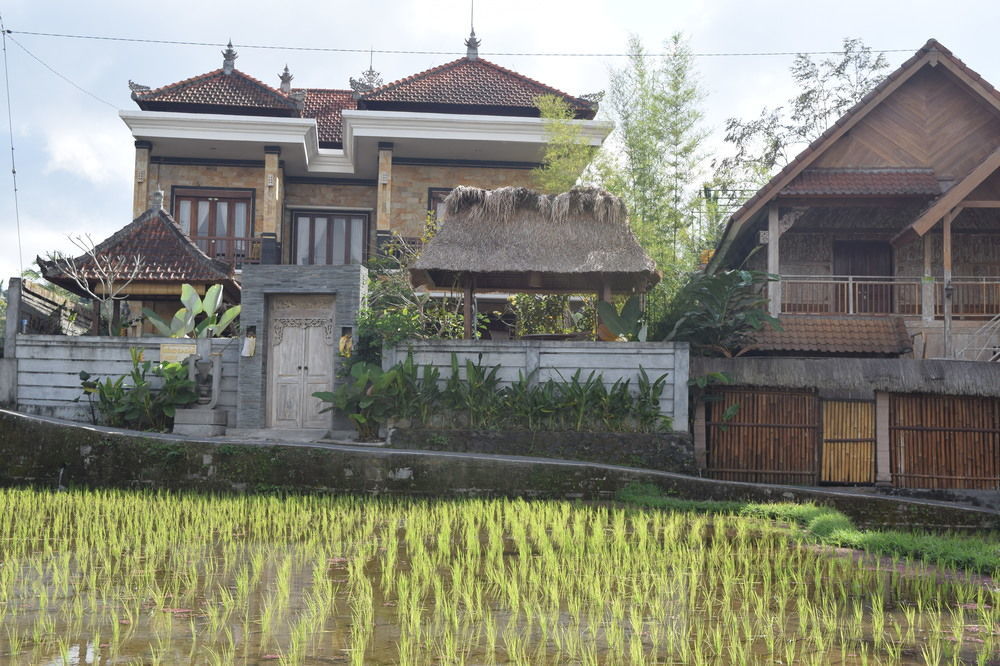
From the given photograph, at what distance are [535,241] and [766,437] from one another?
4.24 meters

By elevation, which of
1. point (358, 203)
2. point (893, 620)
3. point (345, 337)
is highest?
point (358, 203)

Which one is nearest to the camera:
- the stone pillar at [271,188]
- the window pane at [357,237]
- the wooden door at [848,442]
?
the wooden door at [848,442]

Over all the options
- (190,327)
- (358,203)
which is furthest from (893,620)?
(358,203)

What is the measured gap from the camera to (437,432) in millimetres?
12289

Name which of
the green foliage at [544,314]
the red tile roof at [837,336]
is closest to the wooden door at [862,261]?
the red tile roof at [837,336]

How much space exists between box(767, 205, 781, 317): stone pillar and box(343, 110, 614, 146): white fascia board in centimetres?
634

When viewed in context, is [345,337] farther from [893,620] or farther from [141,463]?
[893,620]

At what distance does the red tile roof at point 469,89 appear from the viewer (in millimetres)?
20484

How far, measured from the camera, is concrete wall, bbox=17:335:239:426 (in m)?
13.4

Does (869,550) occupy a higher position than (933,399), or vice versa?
(933,399)

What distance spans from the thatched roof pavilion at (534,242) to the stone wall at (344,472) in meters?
2.76

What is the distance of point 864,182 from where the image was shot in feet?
49.2

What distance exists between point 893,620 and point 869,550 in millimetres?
2462

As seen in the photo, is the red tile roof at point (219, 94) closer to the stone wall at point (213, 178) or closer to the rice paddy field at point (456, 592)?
the stone wall at point (213, 178)
